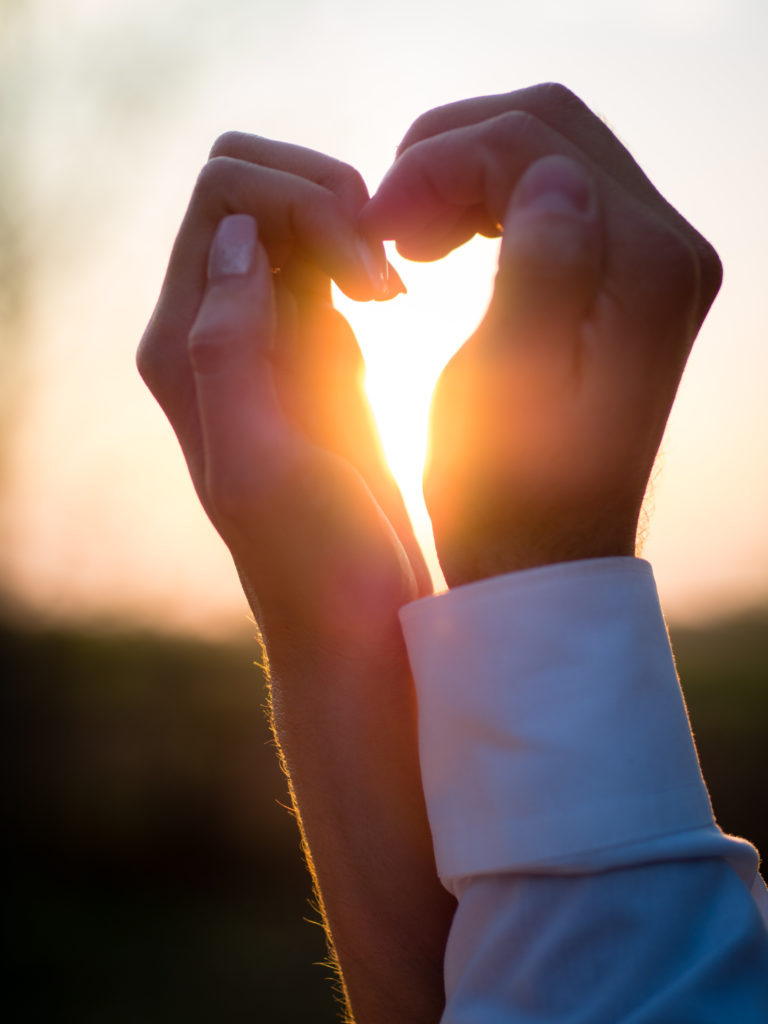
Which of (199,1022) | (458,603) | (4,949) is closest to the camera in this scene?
(458,603)

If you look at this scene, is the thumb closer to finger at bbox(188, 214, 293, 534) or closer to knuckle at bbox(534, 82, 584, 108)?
knuckle at bbox(534, 82, 584, 108)

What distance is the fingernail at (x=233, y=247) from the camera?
88cm

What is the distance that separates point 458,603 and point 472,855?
240 mm

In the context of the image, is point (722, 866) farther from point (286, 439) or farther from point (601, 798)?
point (286, 439)

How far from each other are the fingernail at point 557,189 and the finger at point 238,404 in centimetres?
31

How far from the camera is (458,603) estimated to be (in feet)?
2.46

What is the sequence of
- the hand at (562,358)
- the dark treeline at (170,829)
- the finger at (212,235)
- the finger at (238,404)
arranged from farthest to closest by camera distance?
the dark treeline at (170,829), the finger at (212,235), the finger at (238,404), the hand at (562,358)

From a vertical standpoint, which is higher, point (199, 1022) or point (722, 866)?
point (722, 866)

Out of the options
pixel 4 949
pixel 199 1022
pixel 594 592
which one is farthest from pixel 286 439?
pixel 4 949

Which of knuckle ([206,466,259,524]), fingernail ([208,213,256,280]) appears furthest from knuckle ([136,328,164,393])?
knuckle ([206,466,259,524])

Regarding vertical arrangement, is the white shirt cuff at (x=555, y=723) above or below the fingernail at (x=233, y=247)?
below

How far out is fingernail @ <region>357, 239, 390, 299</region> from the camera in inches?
38.0

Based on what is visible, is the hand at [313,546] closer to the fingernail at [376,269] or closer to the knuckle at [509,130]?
the fingernail at [376,269]

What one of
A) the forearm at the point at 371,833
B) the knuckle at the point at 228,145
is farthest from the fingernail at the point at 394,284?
the forearm at the point at 371,833
